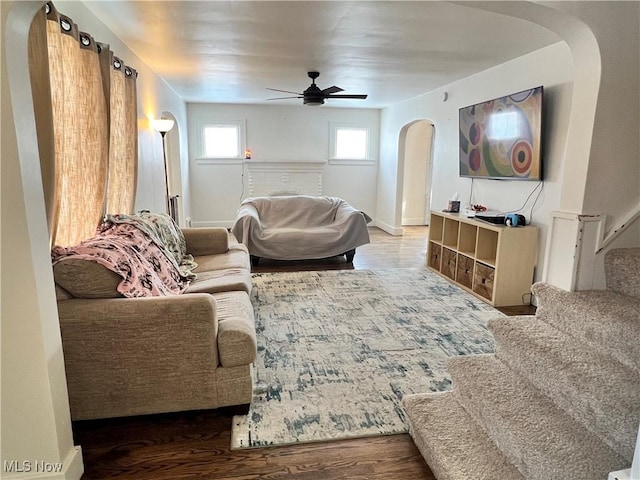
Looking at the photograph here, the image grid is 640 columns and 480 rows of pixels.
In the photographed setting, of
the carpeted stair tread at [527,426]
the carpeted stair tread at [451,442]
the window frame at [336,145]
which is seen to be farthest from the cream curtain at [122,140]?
the window frame at [336,145]

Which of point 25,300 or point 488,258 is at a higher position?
point 25,300

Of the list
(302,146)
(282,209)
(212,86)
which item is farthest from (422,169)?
(212,86)

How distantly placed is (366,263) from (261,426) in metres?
3.41

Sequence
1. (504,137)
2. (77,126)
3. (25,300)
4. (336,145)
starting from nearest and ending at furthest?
(25,300) < (77,126) < (504,137) < (336,145)

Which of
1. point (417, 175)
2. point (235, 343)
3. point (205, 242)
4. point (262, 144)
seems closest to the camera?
point (235, 343)

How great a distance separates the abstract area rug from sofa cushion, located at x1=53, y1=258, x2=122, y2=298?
920mm

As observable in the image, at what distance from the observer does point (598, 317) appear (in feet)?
5.26

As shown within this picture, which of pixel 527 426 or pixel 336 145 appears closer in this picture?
pixel 527 426

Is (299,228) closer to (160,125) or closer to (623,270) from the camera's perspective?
(160,125)

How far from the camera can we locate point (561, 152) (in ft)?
11.0

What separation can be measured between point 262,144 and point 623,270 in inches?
256

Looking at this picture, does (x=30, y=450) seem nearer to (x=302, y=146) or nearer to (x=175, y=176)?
(x=175, y=176)

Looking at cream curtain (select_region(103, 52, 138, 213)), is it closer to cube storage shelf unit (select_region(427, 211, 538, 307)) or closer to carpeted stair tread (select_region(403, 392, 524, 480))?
carpeted stair tread (select_region(403, 392, 524, 480))

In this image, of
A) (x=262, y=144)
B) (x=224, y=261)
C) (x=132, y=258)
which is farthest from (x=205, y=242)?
(x=262, y=144)
